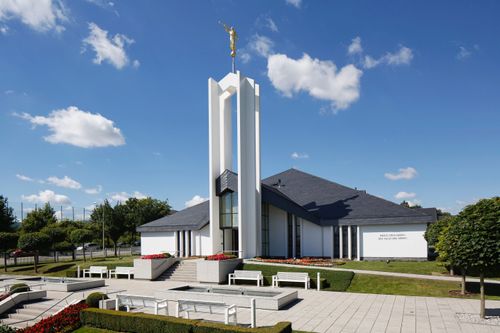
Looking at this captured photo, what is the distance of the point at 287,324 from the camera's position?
10852mm

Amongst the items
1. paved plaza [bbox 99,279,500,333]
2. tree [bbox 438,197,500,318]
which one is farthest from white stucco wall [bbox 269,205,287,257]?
tree [bbox 438,197,500,318]

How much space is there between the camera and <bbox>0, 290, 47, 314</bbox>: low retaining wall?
16250 millimetres

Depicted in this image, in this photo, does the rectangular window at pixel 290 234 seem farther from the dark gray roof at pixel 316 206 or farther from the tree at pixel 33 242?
the tree at pixel 33 242

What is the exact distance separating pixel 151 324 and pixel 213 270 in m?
10.5

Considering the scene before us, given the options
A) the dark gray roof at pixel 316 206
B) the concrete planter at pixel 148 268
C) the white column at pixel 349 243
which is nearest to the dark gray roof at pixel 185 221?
the dark gray roof at pixel 316 206

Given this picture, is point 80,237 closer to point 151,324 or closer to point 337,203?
point 337,203

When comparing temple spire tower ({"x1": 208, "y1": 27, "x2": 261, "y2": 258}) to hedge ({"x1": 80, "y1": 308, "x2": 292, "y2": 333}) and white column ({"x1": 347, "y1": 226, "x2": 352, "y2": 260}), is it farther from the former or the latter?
hedge ({"x1": 80, "y1": 308, "x2": 292, "y2": 333})

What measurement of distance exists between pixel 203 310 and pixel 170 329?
206 cm

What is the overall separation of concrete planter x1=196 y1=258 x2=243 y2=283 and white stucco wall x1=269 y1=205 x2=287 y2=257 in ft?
29.8

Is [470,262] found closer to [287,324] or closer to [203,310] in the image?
[287,324]

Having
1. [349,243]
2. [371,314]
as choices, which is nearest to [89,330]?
[371,314]

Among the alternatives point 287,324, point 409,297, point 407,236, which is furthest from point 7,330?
point 407,236

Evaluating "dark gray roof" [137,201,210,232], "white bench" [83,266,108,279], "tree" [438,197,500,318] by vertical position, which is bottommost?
"white bench" [83,266,108,279]

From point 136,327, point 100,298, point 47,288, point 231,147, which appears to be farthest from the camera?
point 231,147
